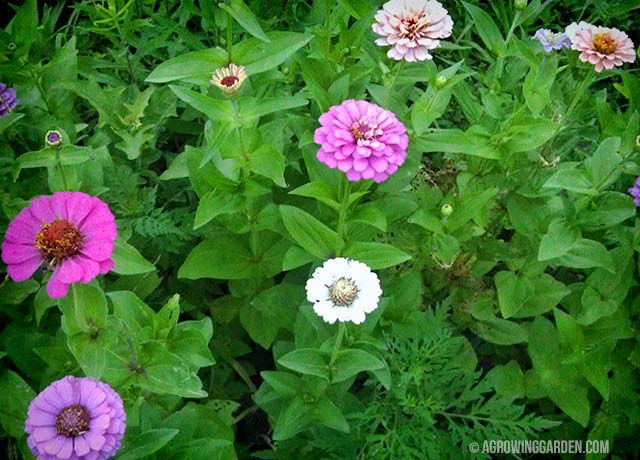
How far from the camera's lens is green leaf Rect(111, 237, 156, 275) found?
0.89 meters

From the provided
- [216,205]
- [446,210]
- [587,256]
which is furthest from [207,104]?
[587,256]

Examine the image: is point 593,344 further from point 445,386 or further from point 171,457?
point 171,457

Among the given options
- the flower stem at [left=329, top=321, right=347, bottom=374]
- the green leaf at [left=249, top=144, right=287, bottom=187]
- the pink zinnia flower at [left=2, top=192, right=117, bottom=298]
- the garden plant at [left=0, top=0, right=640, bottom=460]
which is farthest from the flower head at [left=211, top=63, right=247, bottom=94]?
the flower stem at [left=329, top=321, right=347, bottom=374]

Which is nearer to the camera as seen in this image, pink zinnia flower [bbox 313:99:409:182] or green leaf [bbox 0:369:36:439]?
pink zinnia flower [bbox 313:99:409:182]

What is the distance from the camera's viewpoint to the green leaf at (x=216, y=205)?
1.00 metres

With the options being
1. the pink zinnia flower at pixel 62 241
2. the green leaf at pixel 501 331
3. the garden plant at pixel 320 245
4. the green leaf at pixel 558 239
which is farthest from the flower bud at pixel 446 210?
the pink zinnia flower at pixel 62 241

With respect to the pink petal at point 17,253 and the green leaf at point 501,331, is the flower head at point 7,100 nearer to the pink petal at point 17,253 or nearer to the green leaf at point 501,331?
the pink petal at point 17,253

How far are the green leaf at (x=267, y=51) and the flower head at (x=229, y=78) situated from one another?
5 cm

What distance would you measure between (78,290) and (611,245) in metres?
0.99

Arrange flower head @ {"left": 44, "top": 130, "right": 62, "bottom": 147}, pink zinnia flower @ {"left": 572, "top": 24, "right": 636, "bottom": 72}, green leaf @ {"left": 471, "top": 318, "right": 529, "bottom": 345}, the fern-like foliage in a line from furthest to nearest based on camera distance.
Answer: green leaf @ {"left": 471, "top": 318, "right": 529, "bottom": 345} → pink zinnia flower @ {"left": 572, "top": 24, "right": 636, "bottom": 72} → the fern-like foliage → flower head @ {"left": 44, "top": 130, "right": 62, "bottom": 147}

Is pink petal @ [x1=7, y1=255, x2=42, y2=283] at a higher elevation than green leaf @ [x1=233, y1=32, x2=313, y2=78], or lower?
lower

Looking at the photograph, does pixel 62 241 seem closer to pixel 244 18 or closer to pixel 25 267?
pixel 25 267

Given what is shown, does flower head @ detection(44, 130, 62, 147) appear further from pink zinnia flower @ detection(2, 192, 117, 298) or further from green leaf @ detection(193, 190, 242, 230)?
green leaf @ detection(193, 190, 242, 230)

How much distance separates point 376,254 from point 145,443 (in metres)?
0.40
